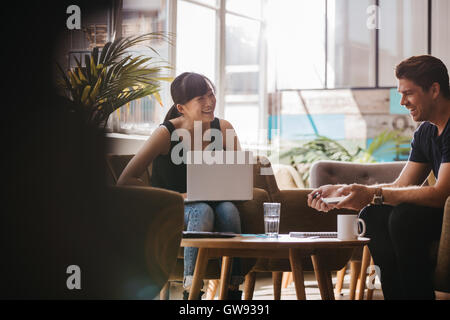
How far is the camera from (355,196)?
2311 mm

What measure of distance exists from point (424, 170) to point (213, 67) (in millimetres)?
3742

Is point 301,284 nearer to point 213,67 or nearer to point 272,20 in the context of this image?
point 213,67

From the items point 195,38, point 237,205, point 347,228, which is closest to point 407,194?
point 347,228

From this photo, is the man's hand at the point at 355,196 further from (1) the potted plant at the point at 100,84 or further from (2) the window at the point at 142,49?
(2) the window at the point at 142,49

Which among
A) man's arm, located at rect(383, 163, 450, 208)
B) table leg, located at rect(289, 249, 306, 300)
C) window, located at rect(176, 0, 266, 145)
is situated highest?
window, located at rect(176, 0, 266, 145)

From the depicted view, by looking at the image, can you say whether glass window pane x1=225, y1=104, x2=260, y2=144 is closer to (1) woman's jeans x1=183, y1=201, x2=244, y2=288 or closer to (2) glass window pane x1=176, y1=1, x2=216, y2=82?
(2) glass window pane x1=176, y1=1, x2=216, y2=82

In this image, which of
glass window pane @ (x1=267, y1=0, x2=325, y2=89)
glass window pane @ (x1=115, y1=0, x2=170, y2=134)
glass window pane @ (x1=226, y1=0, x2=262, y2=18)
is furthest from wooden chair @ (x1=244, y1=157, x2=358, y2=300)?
glass window pane @ (x1=267, y1=0, x2=325, y2=89)

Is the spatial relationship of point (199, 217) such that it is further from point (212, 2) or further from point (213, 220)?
point (212, 2)

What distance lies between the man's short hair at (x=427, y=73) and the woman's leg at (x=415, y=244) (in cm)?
49

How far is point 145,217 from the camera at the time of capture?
1904mm

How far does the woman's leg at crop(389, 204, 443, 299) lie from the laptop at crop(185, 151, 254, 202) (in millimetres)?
561

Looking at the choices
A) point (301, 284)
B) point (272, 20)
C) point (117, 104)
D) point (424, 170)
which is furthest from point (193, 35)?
point (301, 284)

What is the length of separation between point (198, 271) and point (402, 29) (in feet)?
21.8

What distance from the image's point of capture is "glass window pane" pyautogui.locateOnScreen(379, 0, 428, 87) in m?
7.44
